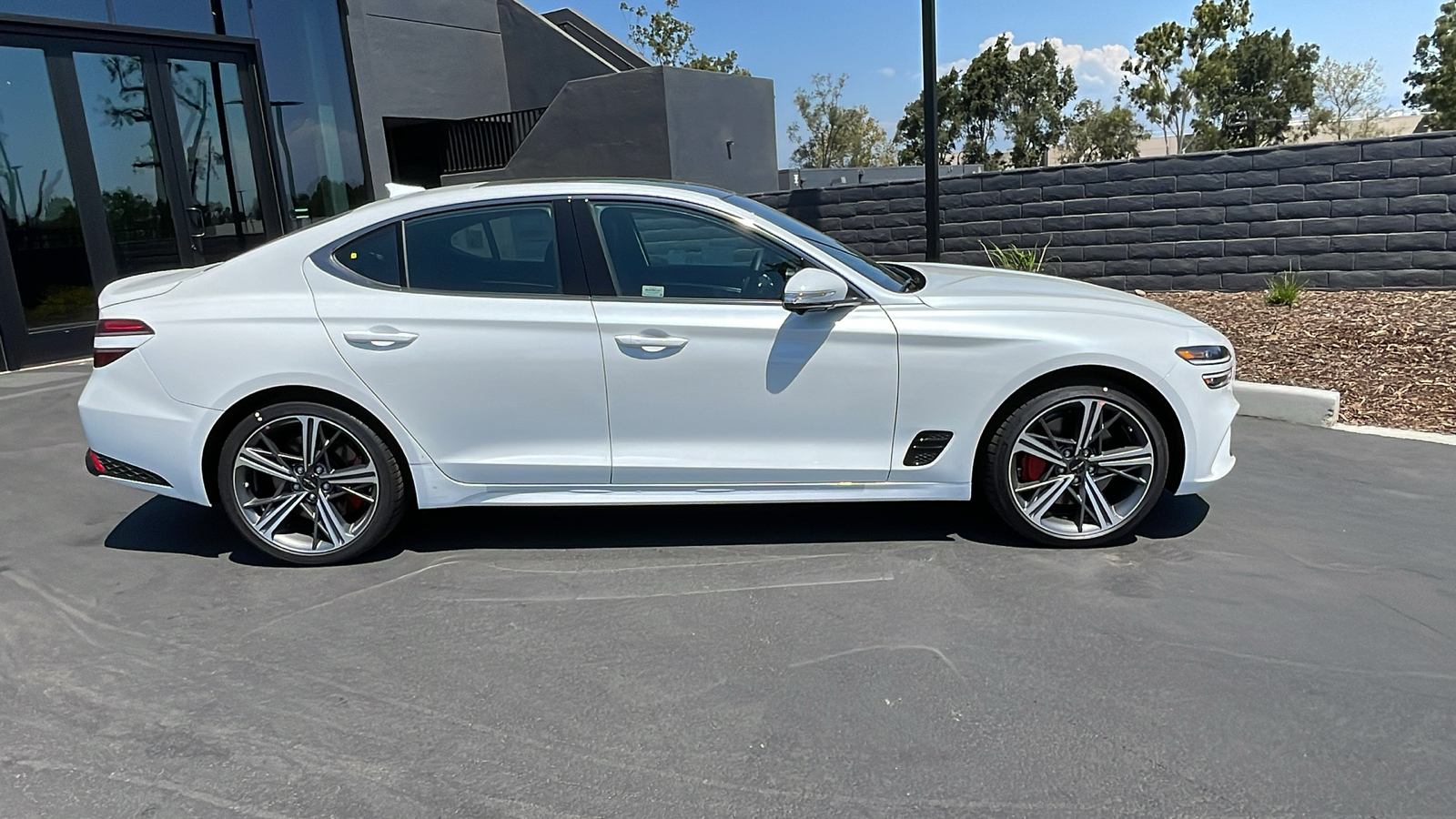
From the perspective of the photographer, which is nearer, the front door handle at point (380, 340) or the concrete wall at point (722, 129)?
the front door handle at point (380, 340)

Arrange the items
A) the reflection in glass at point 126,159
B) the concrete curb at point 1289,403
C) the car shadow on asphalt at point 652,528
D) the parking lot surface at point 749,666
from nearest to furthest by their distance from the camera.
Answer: the parking lot surface at point 749,666 → the car shadow on asphalt at point 652,528 → the concrete curb at point 1289,403 → the reflection in glass at point 126,159

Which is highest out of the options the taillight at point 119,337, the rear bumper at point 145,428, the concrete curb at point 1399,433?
the taillight at point 119,337

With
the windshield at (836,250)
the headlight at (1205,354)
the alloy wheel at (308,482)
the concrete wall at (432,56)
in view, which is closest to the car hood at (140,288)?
the alloy wheel at (308,482)

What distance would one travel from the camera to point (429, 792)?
263cm

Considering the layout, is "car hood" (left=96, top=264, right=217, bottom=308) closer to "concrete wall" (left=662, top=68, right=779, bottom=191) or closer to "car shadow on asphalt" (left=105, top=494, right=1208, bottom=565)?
"car shadow on asphalt" (left=105, top=494, right=1208, bottom=565)

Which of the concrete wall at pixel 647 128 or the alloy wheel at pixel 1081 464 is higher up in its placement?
the concrete wall at pixel 647 128

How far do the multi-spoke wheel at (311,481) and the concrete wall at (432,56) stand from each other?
13298mm

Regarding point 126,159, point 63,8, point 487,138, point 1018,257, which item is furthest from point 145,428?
point 487,138

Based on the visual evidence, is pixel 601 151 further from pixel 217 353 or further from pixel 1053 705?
pixel 1053 705

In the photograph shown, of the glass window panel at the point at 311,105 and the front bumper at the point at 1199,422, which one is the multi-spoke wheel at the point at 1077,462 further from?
the glass window panel at the point at 311,105

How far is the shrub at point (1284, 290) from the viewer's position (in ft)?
28.2

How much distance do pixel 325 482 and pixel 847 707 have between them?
2.51m

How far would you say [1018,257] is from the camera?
33.8 feet

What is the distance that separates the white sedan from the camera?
400cm
